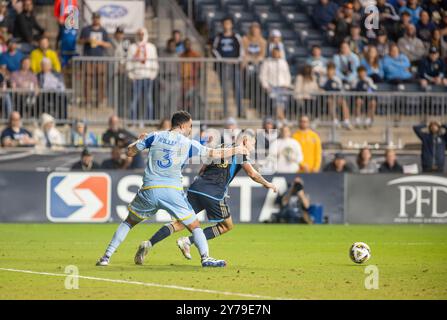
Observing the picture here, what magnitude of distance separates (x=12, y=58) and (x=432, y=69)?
11.3 m

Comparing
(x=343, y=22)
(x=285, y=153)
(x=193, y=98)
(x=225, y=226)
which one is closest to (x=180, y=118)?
(x=225, y=226)

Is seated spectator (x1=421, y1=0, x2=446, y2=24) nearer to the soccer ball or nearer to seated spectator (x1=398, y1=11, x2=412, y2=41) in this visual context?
seated spectator (x1=398, y1=11, x2=412, y2=41)

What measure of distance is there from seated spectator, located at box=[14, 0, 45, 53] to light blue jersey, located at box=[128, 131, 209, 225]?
46.5 feet

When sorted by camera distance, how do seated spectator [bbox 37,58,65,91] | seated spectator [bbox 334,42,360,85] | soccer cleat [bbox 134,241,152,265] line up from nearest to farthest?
soccer cleat [bbox 134,241,152,265], seated spectator [bbox 37,58,65,91], seated spectator [bbox 334,42,360,85]

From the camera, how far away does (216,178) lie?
16.0 metres

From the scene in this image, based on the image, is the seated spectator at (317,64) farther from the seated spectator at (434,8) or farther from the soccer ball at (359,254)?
the soccer ball at (359,254)

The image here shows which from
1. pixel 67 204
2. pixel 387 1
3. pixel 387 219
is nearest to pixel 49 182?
pixel 67 204

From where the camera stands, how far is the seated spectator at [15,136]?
25.1m

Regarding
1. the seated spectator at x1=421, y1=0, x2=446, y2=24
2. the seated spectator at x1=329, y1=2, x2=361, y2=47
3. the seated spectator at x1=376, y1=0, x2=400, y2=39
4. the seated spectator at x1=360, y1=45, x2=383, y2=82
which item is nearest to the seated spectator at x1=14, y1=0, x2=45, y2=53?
the seated spectator at x1=329, y1=2, x2=361, y2=47

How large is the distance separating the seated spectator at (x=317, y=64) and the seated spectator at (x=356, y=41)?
5.35 ft

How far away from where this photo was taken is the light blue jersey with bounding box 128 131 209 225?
1402 centimetres

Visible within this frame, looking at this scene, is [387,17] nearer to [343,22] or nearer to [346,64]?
[343,22]

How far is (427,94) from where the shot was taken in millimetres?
27953
